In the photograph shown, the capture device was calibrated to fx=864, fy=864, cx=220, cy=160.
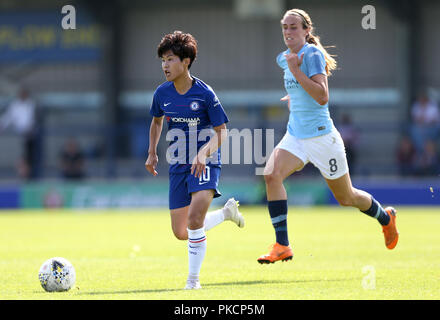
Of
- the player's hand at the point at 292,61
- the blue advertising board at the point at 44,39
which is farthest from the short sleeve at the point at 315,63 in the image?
the blue advertising board at the point at 44,39

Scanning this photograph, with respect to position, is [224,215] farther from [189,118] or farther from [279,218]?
[189,118]

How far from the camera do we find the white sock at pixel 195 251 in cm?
714

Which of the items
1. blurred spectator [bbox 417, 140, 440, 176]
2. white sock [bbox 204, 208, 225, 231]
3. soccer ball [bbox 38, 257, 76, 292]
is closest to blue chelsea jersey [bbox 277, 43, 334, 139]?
white sock [bbox 204, 208, 225, 231]

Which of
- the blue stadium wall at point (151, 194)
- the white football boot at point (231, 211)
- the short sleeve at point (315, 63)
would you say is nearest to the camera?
the short sleeve at point (315, 63)

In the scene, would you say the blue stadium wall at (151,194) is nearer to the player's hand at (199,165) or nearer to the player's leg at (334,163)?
the player's leg at (334,163)

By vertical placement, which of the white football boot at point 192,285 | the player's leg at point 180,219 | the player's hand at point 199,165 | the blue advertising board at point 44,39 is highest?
the blue advertising board at point 44,39

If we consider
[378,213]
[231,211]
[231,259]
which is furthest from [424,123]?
[231,211]

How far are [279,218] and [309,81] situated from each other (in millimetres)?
1398

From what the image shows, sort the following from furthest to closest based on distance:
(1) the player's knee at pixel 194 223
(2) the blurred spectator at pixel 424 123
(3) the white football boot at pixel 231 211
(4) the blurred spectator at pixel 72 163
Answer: (4) the blurred spectator at pixel 72 163
(2) the blurred spectator at pixel 424 123
(3) the white football boot at pixel 231 211
(1) the player's knee at pixel 194 223

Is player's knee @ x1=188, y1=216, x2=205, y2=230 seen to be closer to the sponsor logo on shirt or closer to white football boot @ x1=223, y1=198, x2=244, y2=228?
the sponsor logo on shirt

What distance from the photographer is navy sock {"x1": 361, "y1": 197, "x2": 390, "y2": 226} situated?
8742 millimetres

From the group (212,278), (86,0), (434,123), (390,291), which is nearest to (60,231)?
(212,278)

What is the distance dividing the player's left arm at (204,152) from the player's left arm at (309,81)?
993 millimetres

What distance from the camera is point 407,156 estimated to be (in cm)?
2144
